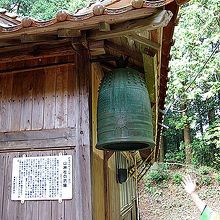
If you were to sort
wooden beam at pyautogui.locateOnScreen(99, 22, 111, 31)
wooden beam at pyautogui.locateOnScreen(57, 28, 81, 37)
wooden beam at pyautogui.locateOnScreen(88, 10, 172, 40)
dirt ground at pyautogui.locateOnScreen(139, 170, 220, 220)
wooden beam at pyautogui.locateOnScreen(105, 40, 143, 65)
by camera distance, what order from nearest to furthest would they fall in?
wooden beam at pyautogui.locateOnScreen(88, 10, 172, 40)
wooden beam at pyautogui.locateOnScreen(99, 22, 111, 31)
wooden beam at pyautogui.locateOnScreen(57, 28, 81, 37)
wooden beam at pyautogui.locateOnScreen(105, 40, 143, 65)
dirt ground at pyautogui.locateOnScreen(139, 170, 220, 220)

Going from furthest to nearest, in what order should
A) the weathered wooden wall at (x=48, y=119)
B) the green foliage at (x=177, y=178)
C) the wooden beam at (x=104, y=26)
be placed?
the green foliage at (x=177, y=178), the weathered wooden wall at (x=48, y=119), the wooden beam at (x=104, y=26)

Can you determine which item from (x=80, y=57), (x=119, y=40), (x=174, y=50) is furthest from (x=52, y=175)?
(x=174, y=50)

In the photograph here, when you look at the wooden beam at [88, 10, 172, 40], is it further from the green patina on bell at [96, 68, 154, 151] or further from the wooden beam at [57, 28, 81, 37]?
the green patina on bell at [96, 68, 154, 151]

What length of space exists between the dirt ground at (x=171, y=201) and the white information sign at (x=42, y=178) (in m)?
13.6

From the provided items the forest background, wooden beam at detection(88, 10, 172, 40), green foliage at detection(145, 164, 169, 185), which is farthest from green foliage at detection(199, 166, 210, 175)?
wooden beam at detection(88, 10, 172, 40)

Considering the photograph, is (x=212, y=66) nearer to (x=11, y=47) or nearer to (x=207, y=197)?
(x=207, y=197)

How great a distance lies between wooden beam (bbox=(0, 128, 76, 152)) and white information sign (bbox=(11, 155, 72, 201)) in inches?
4.6

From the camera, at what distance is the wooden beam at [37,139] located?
3063 mm

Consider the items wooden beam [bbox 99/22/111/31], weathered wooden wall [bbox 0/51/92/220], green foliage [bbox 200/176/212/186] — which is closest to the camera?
wooden beam [bbox 99/22/111/31]

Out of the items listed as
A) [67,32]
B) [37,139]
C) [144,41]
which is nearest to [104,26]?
[67,32]

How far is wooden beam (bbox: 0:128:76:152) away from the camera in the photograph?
3.06m

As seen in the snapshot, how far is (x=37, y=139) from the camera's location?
3.13m

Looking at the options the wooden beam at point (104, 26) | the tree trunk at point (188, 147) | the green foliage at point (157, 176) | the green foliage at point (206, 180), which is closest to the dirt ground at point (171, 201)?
the green foliage at point (206, 180)

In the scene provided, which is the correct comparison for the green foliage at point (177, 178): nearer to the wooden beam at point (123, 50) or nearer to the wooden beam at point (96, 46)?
the wooden beam at point (123, 50)
